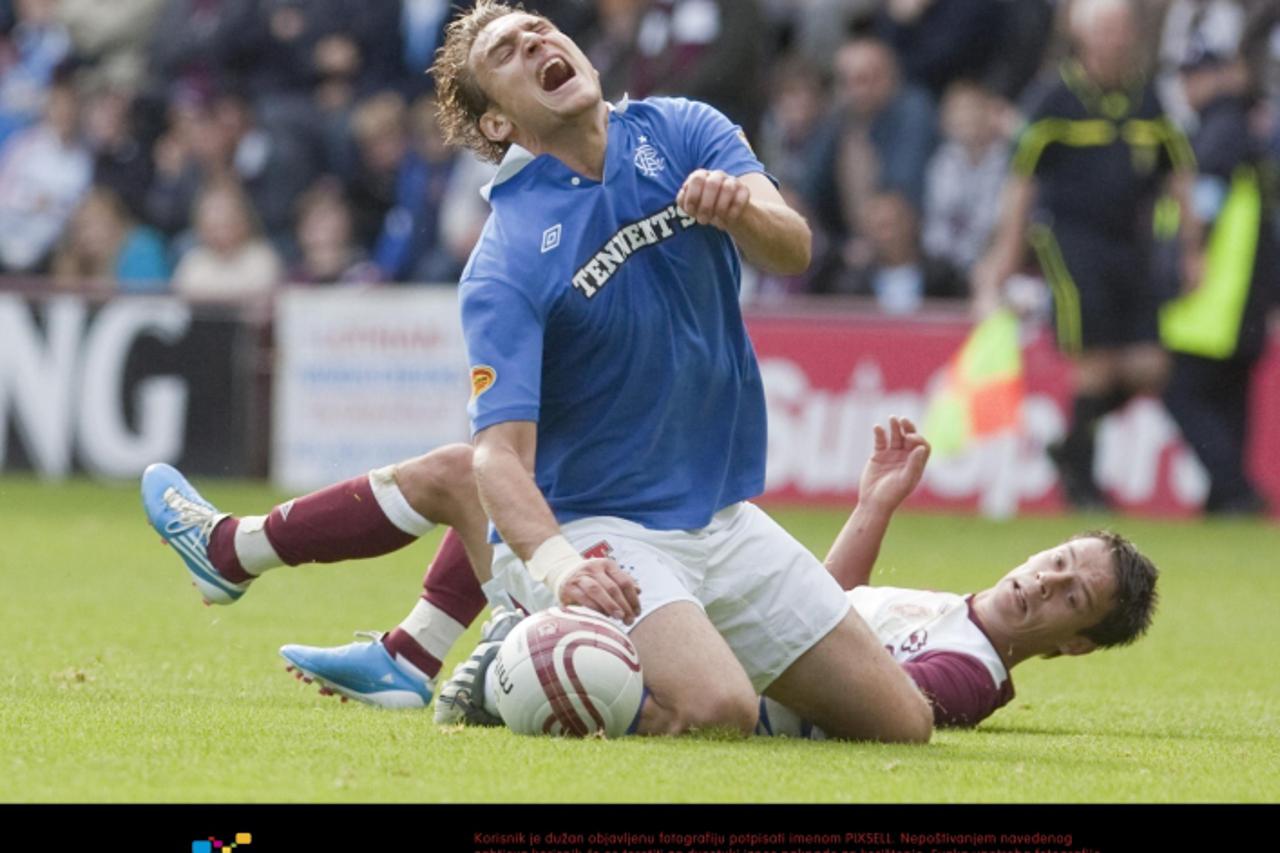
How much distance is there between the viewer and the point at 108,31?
20.8 meters

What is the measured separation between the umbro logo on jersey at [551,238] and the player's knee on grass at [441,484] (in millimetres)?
801

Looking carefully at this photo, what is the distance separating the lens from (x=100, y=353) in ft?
55.2

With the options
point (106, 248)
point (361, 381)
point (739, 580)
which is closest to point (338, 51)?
point (106, 248)

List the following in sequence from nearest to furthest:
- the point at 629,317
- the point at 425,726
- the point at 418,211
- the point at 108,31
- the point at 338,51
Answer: the point at 425,726, the point at 629,317, the point at 418,211, the point at 338,51, the point at 108,31

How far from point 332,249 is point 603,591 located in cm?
1267

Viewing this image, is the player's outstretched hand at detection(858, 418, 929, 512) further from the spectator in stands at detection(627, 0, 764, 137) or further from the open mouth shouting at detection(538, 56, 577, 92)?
the spectator in stands at detection(627, 0, 764, 137)

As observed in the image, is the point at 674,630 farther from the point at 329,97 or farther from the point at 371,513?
the point at 329,97

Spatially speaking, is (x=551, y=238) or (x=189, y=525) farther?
(x=189, y=525)

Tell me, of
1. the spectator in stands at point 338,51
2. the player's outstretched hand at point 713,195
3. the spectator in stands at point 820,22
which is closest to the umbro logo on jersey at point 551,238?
the player's outstretched hand at point 713,195

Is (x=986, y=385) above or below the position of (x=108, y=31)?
below

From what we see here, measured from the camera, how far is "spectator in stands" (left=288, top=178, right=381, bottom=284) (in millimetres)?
18344

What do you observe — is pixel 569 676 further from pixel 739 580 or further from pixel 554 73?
pixel 554 73

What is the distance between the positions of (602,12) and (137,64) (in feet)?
17.3

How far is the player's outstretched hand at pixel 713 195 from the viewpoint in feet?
19.8
